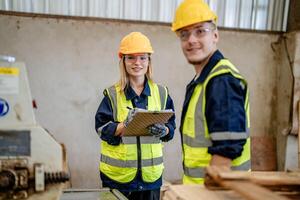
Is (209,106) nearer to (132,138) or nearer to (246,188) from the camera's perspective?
(246,188)

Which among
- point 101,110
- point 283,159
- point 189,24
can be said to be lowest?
point 283,159

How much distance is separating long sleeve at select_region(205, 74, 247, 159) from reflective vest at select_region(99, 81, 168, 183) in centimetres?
82

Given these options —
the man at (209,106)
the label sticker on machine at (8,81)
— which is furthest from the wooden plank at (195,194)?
the label sticker on machine at (8,81)

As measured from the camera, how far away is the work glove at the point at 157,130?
6.46 feet

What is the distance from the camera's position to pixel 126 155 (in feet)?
6.48

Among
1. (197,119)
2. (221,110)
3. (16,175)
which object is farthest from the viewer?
(197,119)

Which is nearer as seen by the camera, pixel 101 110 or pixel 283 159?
pixel 101 110

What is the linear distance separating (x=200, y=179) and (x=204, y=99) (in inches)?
12.2

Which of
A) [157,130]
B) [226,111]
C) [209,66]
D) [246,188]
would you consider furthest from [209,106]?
[157,130]

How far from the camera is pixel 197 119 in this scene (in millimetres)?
1305

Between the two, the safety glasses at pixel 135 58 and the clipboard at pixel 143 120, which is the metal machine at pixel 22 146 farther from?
the safety glasses at pixel 135 58

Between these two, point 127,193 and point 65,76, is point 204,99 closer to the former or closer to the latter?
point 127,193

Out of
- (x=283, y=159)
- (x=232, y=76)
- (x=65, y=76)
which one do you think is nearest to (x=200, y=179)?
(x=232, y=76)

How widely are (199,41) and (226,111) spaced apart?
0.32 metres
